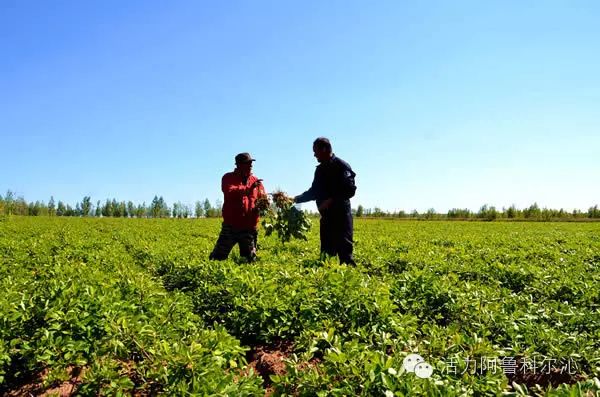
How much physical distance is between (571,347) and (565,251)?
1133 cm

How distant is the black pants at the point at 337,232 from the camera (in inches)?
259

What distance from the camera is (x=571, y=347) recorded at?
11.4ft

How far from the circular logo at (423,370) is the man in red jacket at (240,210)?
5.03 m

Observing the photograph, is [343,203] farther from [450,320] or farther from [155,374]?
[155,374]

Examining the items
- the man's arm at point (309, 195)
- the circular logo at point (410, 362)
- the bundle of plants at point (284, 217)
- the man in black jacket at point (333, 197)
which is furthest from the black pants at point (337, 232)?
the circular logo at point (410, 362)

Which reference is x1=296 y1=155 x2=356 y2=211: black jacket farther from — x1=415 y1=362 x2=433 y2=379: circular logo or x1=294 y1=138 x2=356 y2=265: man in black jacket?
x1=415 y1=362 x2=433 y2=379: circular logo

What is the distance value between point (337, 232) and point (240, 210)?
1770 millimetres

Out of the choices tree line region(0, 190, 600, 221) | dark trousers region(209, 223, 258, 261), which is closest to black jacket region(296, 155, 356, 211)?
dark trousers region(209, 223, 258, 261)

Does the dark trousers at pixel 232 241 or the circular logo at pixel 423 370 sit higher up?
the dark trousers at pixel 232 241

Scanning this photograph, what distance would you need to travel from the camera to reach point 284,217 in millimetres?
8094

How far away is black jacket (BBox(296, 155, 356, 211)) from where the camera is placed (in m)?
6.41

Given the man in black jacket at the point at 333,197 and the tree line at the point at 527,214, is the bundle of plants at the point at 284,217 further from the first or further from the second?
the tree line at the point at 527,214

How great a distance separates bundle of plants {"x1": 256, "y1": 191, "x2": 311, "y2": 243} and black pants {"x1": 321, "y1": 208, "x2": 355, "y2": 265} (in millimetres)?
1225

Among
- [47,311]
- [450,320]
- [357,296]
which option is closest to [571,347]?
[450,320]
